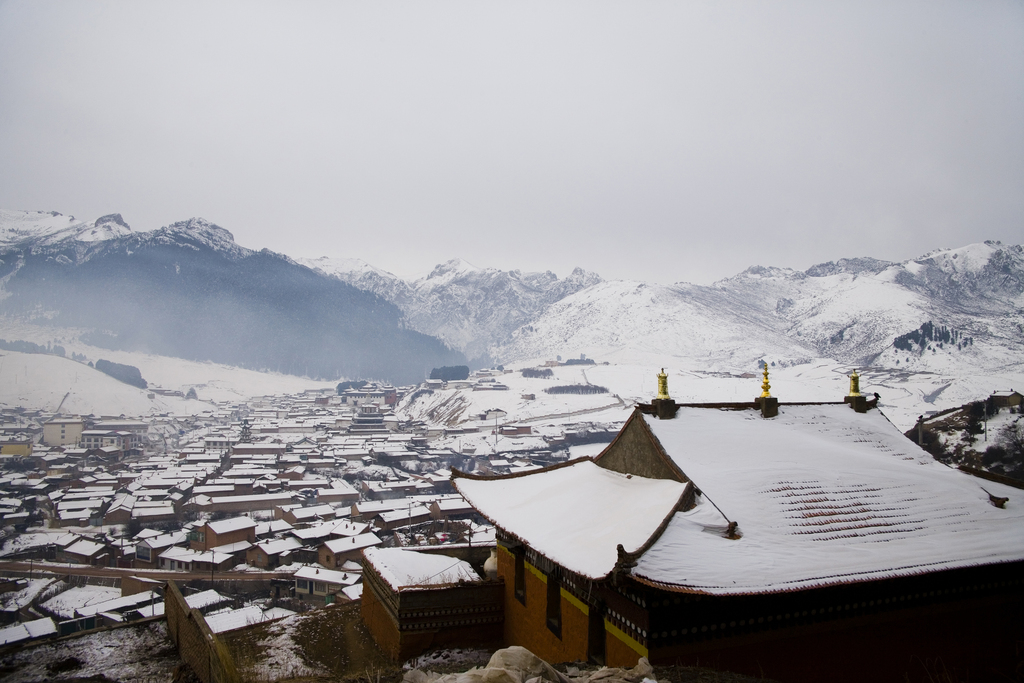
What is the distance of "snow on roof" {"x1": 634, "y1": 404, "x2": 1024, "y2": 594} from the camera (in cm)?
705

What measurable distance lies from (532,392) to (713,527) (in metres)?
94.6

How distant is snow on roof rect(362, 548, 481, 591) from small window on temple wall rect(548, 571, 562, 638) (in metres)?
2.23

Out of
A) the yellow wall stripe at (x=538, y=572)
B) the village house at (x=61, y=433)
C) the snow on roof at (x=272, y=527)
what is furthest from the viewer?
the village house at (x=61, y=433)

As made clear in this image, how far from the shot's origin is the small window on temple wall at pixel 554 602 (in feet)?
30.9

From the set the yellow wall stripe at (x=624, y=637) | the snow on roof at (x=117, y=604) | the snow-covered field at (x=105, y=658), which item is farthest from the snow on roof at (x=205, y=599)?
the yellow wall stripe at (x=624, y=637)

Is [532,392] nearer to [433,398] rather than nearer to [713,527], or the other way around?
[433,398]

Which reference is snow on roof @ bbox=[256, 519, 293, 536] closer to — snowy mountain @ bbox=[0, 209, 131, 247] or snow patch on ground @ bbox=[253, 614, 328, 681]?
snow patch on ground @ bbox=[253, 614, 328, 681]

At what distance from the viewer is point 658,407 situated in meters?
10.2

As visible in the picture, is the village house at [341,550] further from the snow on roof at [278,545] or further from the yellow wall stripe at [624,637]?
the yellow wall stripe at [624,637]

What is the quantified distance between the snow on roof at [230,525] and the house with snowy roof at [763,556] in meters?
29.2

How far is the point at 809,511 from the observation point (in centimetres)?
825

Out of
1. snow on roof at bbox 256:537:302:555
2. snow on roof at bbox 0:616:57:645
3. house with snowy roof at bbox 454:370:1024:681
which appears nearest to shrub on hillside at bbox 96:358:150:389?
snow on roof at bbox 256:537:302:555

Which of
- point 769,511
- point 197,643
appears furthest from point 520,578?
point 197,643

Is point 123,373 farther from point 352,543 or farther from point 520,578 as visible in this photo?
point 520,578
